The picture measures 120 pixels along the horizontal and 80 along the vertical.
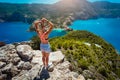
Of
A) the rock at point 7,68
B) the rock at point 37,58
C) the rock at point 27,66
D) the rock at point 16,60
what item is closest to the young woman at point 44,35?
the rock at point 27,66

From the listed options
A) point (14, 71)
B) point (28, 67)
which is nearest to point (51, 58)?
point (28, 67)

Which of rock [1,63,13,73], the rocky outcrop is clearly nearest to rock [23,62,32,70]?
the rocky outcrop

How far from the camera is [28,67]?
14211 millimetres

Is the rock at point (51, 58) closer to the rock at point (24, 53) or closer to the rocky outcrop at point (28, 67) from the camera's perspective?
the rocky outcrop at point (28, 67)

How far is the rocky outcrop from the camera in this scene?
43.4ft

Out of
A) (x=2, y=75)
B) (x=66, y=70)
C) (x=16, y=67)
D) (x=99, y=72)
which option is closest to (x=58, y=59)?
(x=66, y=70)

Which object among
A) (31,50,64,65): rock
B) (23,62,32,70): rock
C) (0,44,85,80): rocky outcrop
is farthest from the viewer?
(31,50,64,65): rock

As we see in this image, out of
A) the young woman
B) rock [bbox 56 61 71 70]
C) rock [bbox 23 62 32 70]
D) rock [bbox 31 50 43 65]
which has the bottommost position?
rock [bbox 56 61 71 70]

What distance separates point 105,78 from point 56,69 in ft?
22.4

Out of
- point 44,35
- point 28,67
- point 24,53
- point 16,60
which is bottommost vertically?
point 28,67

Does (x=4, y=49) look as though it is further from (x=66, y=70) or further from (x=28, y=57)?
(x=66, y=70)

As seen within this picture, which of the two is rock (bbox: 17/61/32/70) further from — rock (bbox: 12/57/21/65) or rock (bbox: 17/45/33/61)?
rock (bbox: 17/45/33/61)

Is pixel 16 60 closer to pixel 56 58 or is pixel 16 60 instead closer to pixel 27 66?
pixel 27 66

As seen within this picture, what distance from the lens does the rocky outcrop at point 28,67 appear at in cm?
1323
